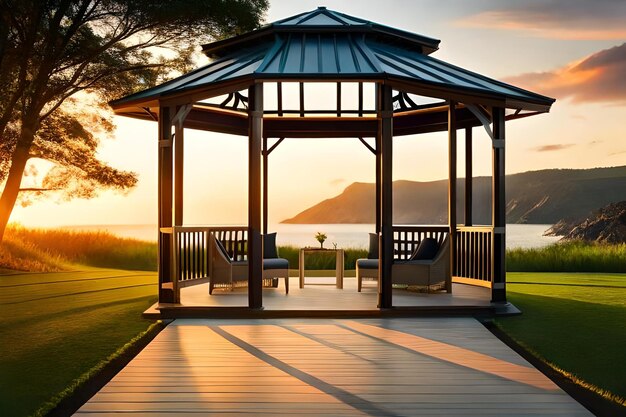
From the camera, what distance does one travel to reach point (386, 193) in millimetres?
8688

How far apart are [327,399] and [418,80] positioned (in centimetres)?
504

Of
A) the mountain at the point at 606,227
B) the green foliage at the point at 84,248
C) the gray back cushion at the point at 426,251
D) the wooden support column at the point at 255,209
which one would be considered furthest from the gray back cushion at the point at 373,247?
the mountain at the point at 606,227

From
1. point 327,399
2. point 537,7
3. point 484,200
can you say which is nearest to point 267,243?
point 327,399

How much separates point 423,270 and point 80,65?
10.3m

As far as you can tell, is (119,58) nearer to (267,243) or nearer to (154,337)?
(267,243)

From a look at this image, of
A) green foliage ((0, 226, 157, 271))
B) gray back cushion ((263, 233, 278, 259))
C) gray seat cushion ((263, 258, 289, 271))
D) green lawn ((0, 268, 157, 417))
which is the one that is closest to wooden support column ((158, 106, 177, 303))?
green lawn ((0, 268, 157, 417))

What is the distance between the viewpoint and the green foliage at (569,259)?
1734cm

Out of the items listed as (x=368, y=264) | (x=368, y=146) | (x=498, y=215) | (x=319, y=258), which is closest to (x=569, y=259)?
(x=319, y=258)

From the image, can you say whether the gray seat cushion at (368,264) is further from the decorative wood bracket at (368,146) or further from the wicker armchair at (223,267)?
the decorative wood bracket at (368,146)

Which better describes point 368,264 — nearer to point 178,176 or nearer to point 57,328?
point 178,176

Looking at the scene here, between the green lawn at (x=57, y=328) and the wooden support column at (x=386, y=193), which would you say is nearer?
the green lawn at (x=57, y=328)

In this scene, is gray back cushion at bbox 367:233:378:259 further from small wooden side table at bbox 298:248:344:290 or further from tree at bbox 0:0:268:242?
tree at bbox 0:0:268:242

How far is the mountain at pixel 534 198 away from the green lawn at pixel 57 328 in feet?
104

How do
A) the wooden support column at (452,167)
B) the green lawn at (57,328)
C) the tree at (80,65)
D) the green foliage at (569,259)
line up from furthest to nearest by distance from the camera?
the green foliage at (569,259) < the tree at (80,65) < the wooden support column at (452,167) < the green lawn at (57,328)
